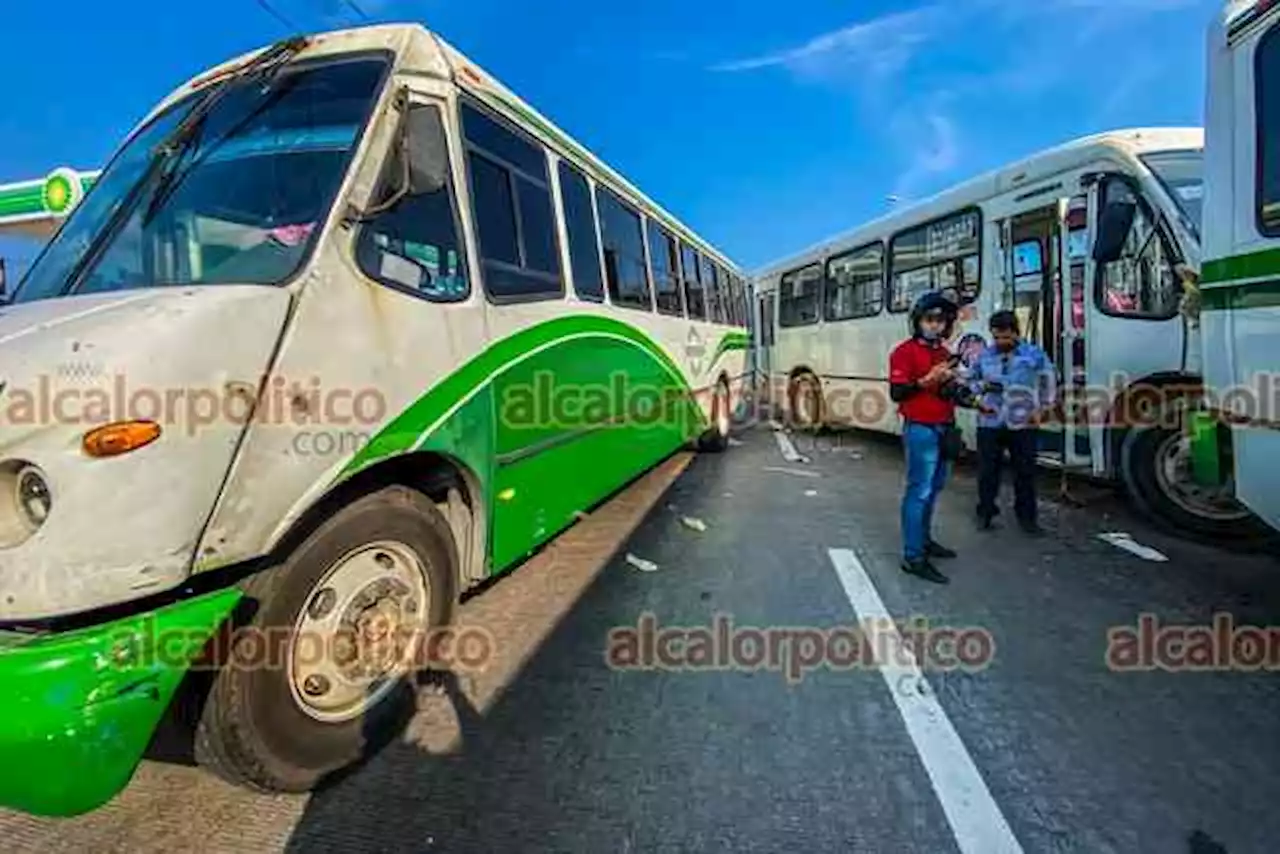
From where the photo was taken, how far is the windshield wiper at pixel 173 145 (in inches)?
117

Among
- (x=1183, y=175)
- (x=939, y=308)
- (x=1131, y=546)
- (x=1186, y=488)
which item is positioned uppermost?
(x=1183, y=175)

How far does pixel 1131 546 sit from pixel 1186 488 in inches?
32.0

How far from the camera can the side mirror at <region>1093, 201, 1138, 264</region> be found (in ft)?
20.0

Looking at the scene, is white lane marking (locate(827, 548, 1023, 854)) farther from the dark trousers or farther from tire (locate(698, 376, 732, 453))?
tire (locate(698, 376, 732, 453))

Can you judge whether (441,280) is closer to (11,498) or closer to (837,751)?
(11,498)

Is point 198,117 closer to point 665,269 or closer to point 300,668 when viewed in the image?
point 300,668

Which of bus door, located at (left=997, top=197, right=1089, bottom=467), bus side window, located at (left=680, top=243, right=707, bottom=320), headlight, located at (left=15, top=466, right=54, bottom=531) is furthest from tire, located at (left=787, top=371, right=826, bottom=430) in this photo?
headlight, located at (left=15, top=466, right=54, bottom=531)

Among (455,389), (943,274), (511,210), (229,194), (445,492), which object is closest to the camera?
(229,194)

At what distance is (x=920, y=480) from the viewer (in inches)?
199

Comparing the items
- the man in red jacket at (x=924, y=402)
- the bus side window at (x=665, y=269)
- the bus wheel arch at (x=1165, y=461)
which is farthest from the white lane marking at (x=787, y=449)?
the man in red jacket at (x=924, y=402)

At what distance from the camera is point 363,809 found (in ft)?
8.73

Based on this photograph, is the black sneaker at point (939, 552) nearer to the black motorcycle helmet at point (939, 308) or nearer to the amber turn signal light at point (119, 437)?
the black motorcycle helmet at point (939, 308)

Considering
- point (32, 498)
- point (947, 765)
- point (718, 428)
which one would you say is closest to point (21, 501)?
point (32, 498)

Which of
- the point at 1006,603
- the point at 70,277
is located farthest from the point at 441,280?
the point at 1006,603
